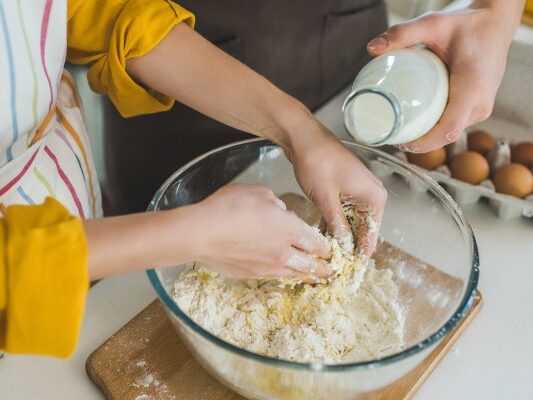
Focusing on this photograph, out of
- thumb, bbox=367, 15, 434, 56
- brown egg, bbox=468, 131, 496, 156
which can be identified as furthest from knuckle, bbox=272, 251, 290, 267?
brown egg, bbox=468, 131, 496, 156

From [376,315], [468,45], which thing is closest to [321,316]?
[376,315]

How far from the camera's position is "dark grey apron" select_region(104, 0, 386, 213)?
1.37 metres

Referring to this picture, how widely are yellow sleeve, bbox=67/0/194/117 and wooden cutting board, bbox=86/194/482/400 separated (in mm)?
354

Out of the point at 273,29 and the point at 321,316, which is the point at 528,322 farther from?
the point at 273,29

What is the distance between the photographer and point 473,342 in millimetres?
974

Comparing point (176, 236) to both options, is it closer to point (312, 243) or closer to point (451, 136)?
point (312, 243)

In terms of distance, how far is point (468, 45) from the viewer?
959 mm

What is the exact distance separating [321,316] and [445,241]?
10.9 inches

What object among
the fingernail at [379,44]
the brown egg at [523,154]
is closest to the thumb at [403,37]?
the fingernail at [379,44]

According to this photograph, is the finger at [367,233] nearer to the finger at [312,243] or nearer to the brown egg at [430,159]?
the finger at [312,243]

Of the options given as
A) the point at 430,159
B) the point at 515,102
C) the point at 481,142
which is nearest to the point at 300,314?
the point at 430,159

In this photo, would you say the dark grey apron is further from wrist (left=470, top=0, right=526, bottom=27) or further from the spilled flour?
the spilled flour

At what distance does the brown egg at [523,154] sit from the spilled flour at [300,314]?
525mm

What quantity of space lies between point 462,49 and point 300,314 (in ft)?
1.52
